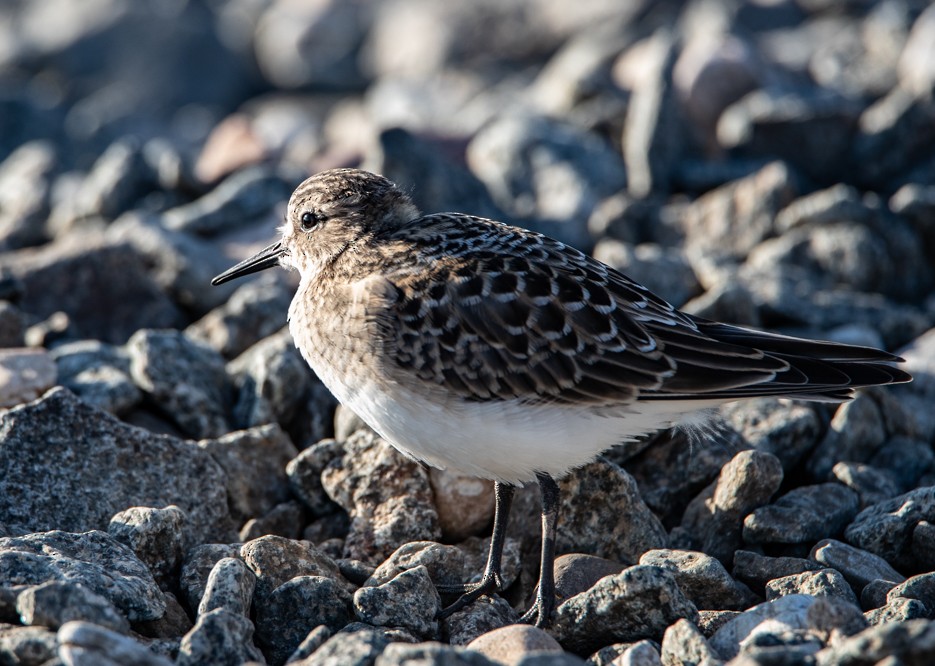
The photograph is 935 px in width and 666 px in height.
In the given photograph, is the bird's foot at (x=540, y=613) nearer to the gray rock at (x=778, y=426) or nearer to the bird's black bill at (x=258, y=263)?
the gray rock at (x=778, y=426)

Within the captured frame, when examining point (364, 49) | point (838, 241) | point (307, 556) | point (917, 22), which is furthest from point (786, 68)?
point (307, 556)

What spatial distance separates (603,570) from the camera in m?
6.59

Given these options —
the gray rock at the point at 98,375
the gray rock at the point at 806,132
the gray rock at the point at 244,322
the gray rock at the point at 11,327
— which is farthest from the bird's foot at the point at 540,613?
the gray rock at the point at 806,132

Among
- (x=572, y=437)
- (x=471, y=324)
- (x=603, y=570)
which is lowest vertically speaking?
(x=603, y=570)

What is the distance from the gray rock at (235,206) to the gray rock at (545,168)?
2284mm

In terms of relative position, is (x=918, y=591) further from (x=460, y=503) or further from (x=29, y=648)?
(x=29, y=648)

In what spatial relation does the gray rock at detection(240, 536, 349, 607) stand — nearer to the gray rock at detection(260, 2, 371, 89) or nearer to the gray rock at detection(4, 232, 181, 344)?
the gray rock at detection(4, 232, 181, 344)

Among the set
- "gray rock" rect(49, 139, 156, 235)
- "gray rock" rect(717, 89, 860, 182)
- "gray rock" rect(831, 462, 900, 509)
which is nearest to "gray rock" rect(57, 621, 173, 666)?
"gray rock" rect(831, 462, 900, 509)

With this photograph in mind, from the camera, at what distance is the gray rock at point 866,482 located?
7.20 metres

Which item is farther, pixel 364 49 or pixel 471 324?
pixel 364 49

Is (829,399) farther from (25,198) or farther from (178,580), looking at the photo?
(25,198)

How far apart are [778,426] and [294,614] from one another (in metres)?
3.50

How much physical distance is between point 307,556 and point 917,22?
11659mm

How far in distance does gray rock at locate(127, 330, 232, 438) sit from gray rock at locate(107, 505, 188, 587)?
1.72 metres
